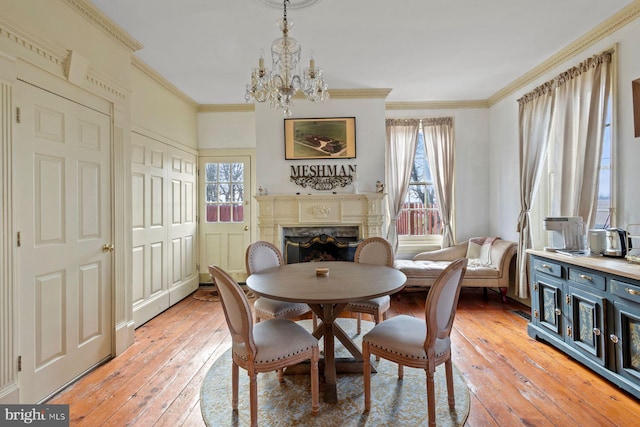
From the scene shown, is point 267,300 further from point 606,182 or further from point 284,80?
point 606,182

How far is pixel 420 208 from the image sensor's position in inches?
192

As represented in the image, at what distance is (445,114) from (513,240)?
2.10 m

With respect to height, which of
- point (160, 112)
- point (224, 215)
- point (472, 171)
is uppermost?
point (160, 112)

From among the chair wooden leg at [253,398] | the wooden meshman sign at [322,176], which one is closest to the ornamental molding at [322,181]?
the wooden meshman sign at [322,176]

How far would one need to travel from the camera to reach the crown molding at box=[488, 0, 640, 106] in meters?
2.51

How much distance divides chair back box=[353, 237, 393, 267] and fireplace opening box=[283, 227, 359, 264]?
1.14 m

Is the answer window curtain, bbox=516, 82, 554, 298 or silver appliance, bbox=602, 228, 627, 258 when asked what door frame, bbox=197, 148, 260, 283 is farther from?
silver appliance, bbox=602, 228, 627, 258

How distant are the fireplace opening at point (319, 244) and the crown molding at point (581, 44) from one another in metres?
2.81

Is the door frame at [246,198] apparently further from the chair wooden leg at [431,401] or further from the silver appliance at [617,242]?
the silver appliance at [617,242]

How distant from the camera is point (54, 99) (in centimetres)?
211

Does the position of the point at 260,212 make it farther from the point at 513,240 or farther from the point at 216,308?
the point at 513,240

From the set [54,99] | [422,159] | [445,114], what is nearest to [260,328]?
[54,99]

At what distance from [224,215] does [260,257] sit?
231 cm

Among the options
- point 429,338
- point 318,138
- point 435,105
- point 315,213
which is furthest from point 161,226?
point 435,105
